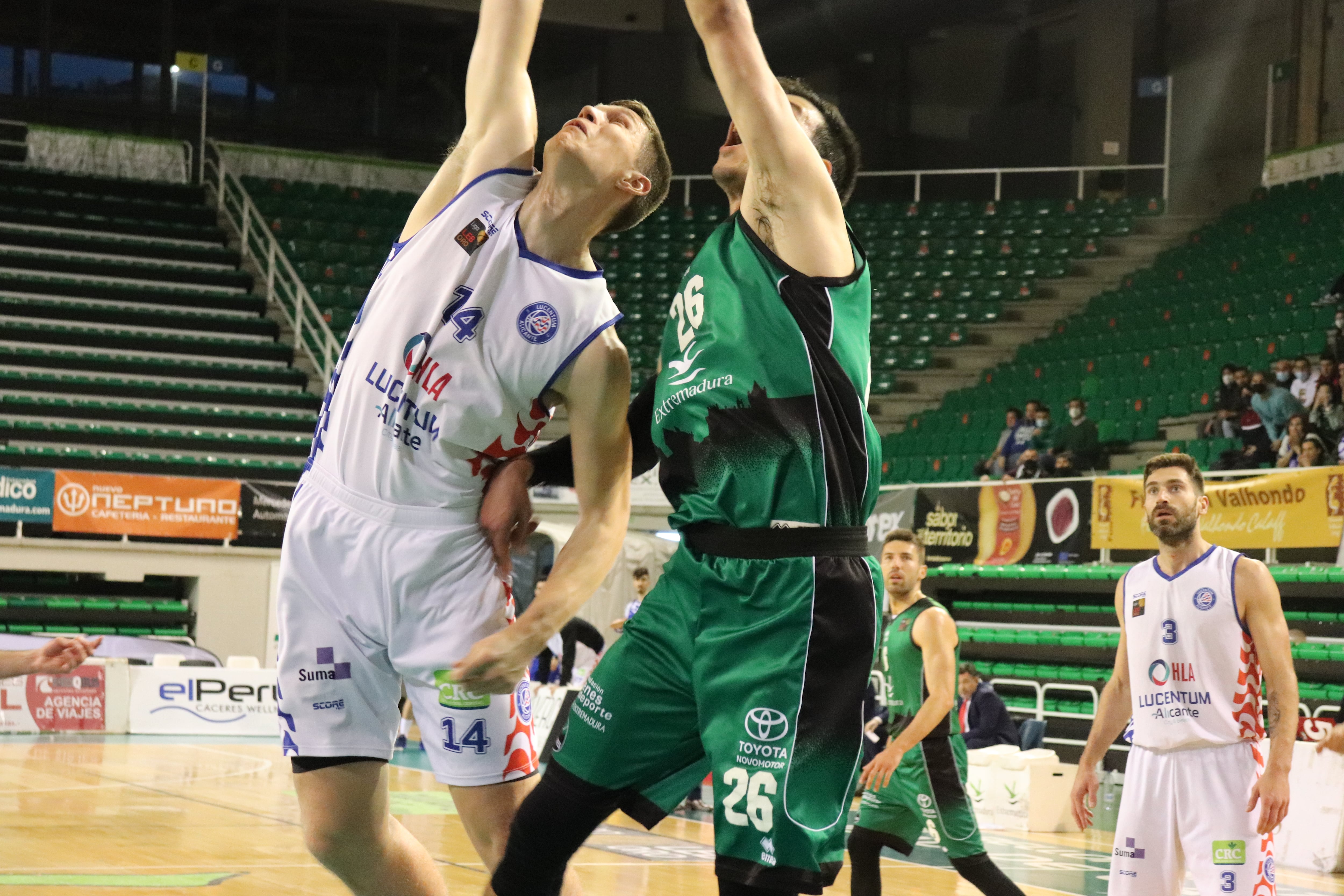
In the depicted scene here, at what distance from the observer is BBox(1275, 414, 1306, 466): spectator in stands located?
1455 centimetres

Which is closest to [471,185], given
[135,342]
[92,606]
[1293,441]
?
[1293,441]

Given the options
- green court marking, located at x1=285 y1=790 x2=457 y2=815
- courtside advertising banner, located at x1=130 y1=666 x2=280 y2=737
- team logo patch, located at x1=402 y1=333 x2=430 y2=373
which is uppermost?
team logo patch, located at x1=402 y1=333 x2=430 y2=373

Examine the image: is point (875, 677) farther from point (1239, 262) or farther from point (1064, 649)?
point (1239, 262)

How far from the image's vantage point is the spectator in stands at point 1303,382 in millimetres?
15836

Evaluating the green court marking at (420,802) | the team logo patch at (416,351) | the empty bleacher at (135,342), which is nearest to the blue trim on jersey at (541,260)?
the team logo patch at (416,351)

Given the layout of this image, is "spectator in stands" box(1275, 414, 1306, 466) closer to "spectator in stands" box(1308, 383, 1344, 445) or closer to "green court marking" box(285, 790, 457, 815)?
"spectator in stands" box(1308, 383, 1344, 445)

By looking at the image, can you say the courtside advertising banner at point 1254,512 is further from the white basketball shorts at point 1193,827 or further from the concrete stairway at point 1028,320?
the concrete stairway at point 1028,320

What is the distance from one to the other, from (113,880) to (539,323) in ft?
16.6

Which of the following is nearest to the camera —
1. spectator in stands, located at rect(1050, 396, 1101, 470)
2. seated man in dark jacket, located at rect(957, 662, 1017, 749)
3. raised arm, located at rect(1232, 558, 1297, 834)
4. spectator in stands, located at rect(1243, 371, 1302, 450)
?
raised arm, located at rect(1232, 558, 1297, 834)

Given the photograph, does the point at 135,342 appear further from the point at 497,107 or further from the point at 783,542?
the point at 783,542

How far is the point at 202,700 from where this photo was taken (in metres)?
18.0

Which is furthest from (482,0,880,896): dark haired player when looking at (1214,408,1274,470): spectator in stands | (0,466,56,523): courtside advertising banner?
(0,466,56,523): courtside advertising banner

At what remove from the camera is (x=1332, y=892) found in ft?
29.9

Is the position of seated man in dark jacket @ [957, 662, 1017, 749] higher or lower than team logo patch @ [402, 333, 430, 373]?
lower
